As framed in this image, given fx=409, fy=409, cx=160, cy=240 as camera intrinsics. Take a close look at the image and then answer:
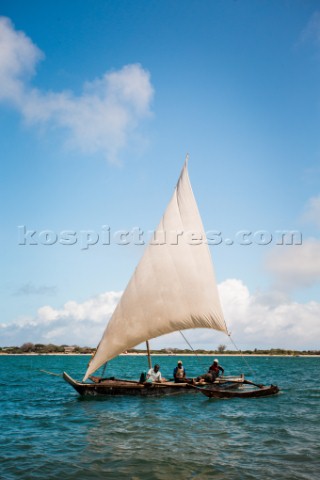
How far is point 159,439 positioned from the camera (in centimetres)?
1366

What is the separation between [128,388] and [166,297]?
5.21 m

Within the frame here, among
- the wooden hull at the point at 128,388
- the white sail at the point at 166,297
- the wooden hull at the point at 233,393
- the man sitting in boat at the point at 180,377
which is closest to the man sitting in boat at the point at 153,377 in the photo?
the wooden hull at the point at 128,388

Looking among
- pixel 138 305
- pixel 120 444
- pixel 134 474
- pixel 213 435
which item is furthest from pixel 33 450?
pixel 138 305

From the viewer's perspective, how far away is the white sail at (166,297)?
72.7 feet

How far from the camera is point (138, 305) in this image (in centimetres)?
2225

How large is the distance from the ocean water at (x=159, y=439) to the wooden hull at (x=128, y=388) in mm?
450

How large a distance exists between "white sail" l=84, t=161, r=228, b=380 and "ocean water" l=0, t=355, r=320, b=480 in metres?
3.37

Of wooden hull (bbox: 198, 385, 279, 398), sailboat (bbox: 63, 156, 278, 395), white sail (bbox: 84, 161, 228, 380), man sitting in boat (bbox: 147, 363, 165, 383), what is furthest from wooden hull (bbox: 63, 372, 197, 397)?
wooden hull (bbox: 198, 385, 279, 398)

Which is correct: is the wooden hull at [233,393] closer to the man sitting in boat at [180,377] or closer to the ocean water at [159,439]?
the ocean water at [159,439]

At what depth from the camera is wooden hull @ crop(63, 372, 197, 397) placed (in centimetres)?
2170

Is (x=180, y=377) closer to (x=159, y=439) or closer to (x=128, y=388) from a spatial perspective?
(x=128, y=388)

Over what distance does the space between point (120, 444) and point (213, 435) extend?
3443mm

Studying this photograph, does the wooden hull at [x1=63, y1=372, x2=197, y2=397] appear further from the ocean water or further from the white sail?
the white sail

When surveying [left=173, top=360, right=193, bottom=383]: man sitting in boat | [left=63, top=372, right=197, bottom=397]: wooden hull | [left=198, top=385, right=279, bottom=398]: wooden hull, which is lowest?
[left=198, top=385, right=279, bottom=398]: wooden hull
